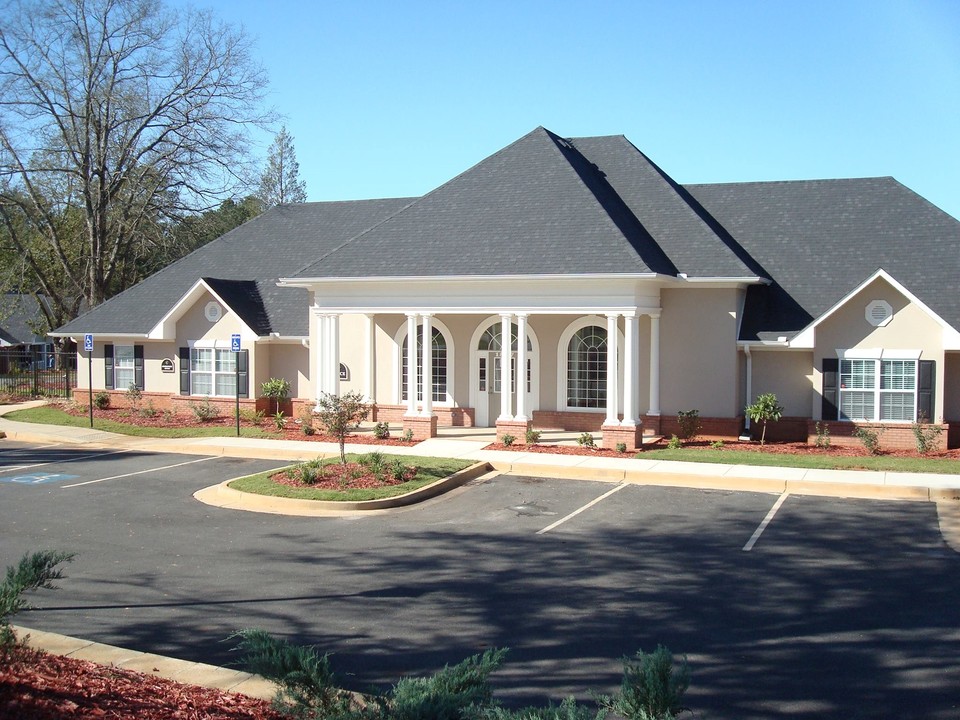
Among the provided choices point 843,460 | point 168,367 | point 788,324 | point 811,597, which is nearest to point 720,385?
point 788,324

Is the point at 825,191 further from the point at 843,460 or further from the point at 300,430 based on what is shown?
the point at 300,430

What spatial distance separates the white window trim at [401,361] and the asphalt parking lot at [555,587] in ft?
29.2

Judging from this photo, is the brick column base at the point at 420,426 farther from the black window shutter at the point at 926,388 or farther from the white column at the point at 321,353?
the black window shutter at the point at 926,388

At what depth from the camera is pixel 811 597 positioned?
1074cm

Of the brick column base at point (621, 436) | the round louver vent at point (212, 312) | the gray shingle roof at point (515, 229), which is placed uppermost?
the gray shingle roof at point (515, 229)

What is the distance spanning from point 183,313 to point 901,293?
20.6 metres

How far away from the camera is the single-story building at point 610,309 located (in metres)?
22.3

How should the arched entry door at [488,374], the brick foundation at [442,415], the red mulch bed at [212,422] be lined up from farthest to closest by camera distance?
the brick foundation at [442,415]
the arched entry door at [488,374]
the red mulch bed at [212,422]

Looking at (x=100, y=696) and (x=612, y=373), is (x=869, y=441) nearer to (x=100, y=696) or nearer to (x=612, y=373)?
(x=612, y=373)

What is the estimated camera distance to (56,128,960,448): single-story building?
22.3 meters

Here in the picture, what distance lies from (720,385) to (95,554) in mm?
15831

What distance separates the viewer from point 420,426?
2406 cm

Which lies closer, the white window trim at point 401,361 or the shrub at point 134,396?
the white window trim at point 401,361

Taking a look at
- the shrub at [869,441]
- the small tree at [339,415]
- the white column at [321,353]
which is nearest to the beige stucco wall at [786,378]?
the shrub at [869,441]
